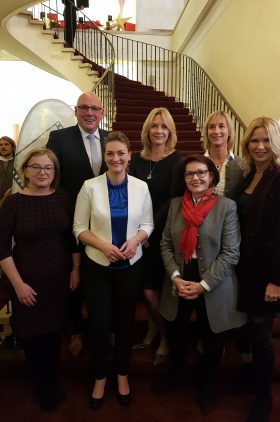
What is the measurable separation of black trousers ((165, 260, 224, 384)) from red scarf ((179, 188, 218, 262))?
0.09 metres

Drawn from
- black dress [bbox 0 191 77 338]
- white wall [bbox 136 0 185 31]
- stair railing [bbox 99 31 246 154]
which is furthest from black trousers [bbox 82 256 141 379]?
white wall [bbox 136 0 185 31]

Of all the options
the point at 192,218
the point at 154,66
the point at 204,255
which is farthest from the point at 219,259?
the point at 154,66

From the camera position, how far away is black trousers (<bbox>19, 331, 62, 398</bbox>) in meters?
1.67

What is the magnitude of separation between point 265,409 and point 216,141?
1403 millimetres

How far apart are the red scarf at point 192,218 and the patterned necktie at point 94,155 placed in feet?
1.86

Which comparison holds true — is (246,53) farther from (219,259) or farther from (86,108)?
(219,259)

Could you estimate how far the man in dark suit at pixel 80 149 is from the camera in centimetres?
187

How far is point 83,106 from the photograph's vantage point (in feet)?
6.11

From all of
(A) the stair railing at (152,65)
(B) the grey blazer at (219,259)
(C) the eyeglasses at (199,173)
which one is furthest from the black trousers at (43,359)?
(A) the stair railing at (152,65)

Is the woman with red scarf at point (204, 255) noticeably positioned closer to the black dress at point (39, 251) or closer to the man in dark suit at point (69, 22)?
the black dress at point (39, 251)

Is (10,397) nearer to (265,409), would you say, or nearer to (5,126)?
(265,409)

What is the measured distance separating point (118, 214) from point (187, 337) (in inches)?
30.9

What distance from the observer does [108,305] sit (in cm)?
167

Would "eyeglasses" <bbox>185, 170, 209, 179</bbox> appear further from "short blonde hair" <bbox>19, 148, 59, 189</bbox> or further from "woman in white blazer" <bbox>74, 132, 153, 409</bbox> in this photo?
"short blonde hair" <bbox>19, 148, 59, 189</bbox>
